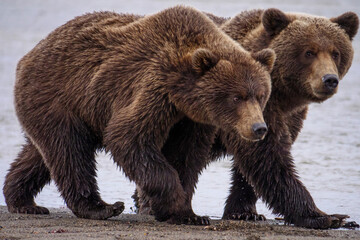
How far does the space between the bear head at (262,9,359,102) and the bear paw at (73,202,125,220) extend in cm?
199

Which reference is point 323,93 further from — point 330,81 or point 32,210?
point 32,210

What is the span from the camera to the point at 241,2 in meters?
33.1

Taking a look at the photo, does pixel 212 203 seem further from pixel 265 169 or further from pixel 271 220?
pixel 265 169

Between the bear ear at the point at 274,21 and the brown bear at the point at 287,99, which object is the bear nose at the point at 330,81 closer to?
the brown bear at the point at 287,99

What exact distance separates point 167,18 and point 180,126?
103cm

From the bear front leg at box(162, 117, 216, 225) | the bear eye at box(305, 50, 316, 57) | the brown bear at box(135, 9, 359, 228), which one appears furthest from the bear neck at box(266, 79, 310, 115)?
the bear front leg at box(162, 117, 216, 225)

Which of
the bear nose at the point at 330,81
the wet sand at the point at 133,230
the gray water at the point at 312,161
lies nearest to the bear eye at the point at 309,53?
the bear nose at the point at 330,81

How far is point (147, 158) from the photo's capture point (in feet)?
22.7

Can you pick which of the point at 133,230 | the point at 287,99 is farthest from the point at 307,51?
the point at 133,230

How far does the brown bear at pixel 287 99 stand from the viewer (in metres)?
7.50

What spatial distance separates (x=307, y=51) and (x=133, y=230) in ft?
8.24

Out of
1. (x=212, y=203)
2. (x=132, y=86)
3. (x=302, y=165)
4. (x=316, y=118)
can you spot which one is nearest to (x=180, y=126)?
(x=132, y=86)

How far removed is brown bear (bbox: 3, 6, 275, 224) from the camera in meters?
6.84

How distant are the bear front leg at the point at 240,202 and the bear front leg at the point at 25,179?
2015mm
